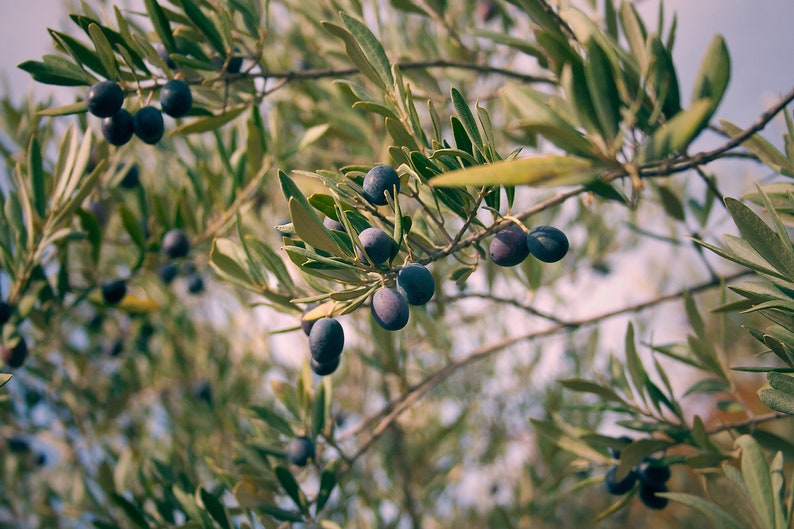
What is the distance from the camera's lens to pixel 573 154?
26.0 inches

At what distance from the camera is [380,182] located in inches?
35.4

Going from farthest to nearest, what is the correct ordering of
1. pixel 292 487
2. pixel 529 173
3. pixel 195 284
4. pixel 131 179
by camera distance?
pixel 195 284 → pixel 131 179 → pixel 292 487 → pixel 529 173

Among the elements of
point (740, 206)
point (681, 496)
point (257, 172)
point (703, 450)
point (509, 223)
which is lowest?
point (703, 450)

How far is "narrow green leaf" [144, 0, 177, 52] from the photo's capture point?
1.13 metres

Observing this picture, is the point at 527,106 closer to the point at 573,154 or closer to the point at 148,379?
the point at 573,154

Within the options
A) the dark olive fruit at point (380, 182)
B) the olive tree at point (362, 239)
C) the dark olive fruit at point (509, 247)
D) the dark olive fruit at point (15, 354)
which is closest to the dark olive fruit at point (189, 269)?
the olive tree at point (362, 239)

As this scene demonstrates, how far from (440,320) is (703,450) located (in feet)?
4.45

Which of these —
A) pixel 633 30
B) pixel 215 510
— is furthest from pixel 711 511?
pixel 215 510

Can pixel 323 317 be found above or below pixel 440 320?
above

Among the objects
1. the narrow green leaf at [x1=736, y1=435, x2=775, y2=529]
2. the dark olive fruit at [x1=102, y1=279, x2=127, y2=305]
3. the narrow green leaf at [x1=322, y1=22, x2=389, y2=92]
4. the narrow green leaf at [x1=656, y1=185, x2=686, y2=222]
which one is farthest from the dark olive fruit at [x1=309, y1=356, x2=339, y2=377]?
the narrow green leaf at [x1=656, y1=185, x2=686, y2=222]

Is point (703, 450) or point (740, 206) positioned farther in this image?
point (703, 450)

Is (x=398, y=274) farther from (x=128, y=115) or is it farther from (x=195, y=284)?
(x=195, y=284)

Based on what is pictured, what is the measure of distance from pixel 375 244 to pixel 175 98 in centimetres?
63

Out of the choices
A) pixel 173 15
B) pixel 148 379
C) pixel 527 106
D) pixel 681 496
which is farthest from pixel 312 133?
pixel 148 379
